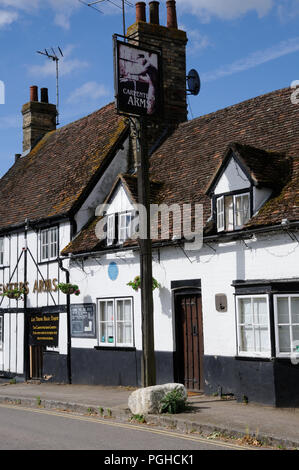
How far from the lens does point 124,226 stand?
54.3 ft

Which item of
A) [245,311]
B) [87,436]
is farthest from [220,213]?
[87,436]

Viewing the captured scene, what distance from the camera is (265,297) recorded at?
12.2 m

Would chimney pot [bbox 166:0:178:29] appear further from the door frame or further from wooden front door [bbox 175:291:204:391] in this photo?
wooden front door [bbox 175:291:204:391]

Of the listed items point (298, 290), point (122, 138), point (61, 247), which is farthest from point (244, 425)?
point (122, 138)

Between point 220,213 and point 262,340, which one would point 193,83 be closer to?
point 220,213

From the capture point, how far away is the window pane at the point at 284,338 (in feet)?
39.0

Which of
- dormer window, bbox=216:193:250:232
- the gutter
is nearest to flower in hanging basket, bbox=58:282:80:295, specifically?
the gutter

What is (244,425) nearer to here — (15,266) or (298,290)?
(298,290)

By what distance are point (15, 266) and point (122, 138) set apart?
574 cm

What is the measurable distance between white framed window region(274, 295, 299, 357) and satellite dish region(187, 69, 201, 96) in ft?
34.3

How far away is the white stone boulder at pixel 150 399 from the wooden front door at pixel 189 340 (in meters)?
2.99

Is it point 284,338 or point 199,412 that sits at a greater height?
point 284,338

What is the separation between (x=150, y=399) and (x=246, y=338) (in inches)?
110

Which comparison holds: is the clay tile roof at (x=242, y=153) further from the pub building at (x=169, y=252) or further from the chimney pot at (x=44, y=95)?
the chimney pot at (x=44, y=95)
